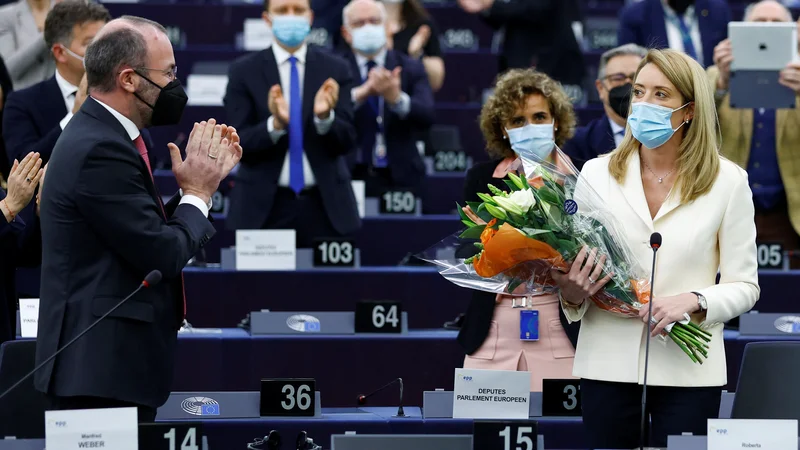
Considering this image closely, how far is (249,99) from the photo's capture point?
19.1 feet

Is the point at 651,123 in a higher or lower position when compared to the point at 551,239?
higher

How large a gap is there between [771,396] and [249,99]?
307 cm

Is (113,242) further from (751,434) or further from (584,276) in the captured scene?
(751,434)

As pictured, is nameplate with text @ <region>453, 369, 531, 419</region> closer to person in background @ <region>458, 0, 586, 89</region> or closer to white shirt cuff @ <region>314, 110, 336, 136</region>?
white shirt cuff @ <region>314, 110, 336, 136</region>

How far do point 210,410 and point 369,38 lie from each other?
3483mm

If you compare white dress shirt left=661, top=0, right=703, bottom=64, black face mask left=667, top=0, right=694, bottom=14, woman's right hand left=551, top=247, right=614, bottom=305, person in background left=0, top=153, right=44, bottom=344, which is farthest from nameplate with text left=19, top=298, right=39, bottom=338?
black face mask left=667, top=0, right=694, bottom=14

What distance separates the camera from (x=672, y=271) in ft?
10.4

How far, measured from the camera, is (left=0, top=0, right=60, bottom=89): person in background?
20.4 ft

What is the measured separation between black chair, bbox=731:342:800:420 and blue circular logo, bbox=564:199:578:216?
0.91m

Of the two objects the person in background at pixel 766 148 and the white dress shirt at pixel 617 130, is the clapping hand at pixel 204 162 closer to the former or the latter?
the white dress shirt at pixel 617 130

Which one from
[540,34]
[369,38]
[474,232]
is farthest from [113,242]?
[540,34]

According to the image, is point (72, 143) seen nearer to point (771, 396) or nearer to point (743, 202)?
point (743, 202)

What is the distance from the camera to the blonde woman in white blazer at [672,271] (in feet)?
10.3

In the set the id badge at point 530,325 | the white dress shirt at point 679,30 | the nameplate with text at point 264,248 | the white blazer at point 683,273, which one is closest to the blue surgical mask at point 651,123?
the white blazer at point 683,273
